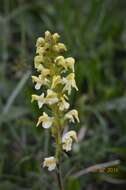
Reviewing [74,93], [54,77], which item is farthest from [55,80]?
[74,93]

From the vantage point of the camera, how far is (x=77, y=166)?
2.84 metres

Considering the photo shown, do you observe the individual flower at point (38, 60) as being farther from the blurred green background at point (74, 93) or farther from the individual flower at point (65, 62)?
the blurred green background at point (74, 93)

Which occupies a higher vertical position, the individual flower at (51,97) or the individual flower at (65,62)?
the individual flower at (65,62)

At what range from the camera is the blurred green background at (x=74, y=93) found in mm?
2840

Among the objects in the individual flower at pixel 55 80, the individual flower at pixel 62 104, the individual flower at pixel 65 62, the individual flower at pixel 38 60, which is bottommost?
the individual flower at pixel 62 104

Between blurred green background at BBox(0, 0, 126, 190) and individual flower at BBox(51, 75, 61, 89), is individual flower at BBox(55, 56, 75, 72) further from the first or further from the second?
blurred green background at BBox(0, 0, 126, 190)

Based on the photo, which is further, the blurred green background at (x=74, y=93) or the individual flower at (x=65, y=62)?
the blurred green background at (x=74, y=93)

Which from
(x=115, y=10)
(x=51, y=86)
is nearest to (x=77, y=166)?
(x=51, y=86)

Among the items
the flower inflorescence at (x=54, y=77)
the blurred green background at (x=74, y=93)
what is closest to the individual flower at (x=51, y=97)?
the flower inflorescence at (x=54, y=77)

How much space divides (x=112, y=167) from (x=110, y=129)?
43cm

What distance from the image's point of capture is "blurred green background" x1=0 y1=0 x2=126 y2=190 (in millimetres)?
2840

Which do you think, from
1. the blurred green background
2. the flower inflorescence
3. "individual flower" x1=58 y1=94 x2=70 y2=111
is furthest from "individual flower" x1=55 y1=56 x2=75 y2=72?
the blurred green background

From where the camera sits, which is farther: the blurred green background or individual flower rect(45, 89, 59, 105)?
the blurred green background

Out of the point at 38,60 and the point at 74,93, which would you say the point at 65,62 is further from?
the point at 74,93
